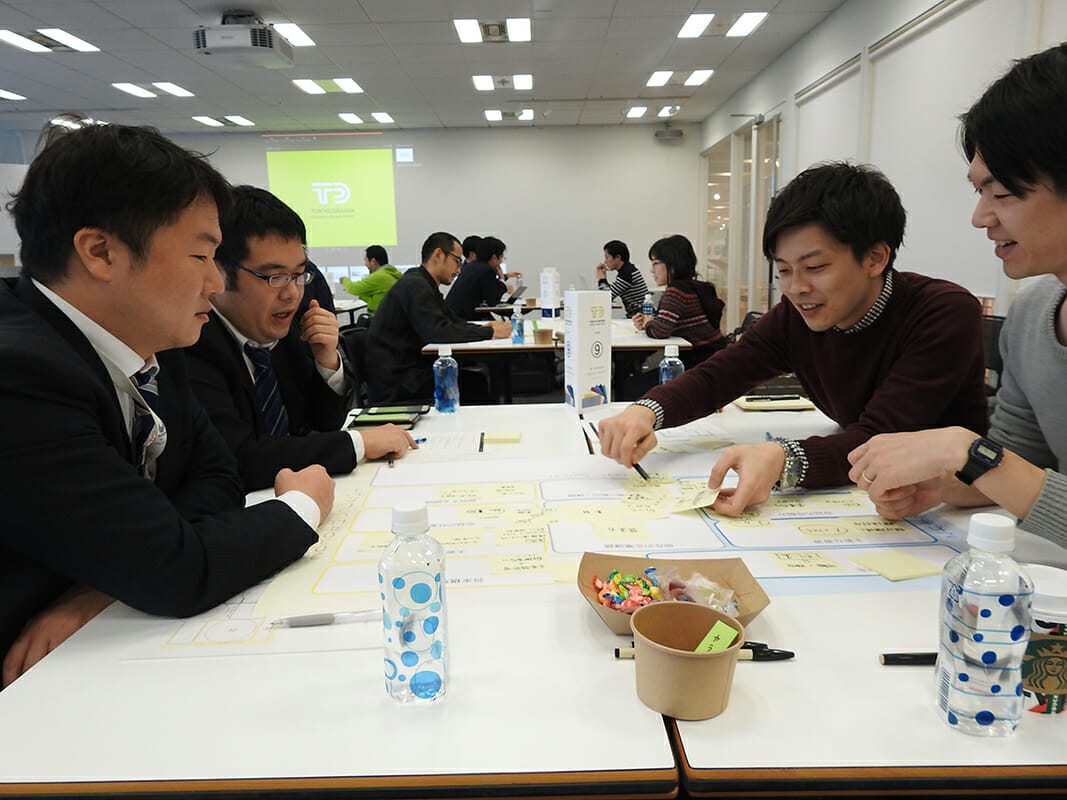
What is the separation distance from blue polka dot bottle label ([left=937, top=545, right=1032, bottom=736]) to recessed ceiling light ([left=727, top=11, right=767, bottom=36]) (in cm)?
615

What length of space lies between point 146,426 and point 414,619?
0.67m

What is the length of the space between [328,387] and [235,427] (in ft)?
2.31

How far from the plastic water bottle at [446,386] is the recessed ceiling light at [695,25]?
4549 mm

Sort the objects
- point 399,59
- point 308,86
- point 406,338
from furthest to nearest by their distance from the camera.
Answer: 1. point 308,86
2. point 399,59
3. point 406,338

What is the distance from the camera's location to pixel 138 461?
1151mm

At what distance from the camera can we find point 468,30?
593 centimetres

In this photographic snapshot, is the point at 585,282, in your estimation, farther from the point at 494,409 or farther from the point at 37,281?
the point at 37,281

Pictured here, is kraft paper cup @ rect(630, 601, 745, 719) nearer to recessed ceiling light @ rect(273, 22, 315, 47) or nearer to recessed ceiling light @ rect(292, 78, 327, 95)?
recessed ceiling light @ rect(273, 22, 315, 47)

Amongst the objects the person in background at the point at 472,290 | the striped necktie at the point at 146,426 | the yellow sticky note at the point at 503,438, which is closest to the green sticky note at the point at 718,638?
the striped necktie at the point at 146,426

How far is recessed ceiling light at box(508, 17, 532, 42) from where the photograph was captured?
18.8 ft

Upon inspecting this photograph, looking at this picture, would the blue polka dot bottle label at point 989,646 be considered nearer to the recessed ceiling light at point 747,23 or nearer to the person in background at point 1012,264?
the person in background at point 1012,264

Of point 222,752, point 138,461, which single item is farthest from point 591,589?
point 138,461

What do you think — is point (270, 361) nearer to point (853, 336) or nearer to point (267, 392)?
point (267, 392)

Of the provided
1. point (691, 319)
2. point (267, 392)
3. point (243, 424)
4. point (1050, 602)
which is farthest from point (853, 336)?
point (691, 319)
